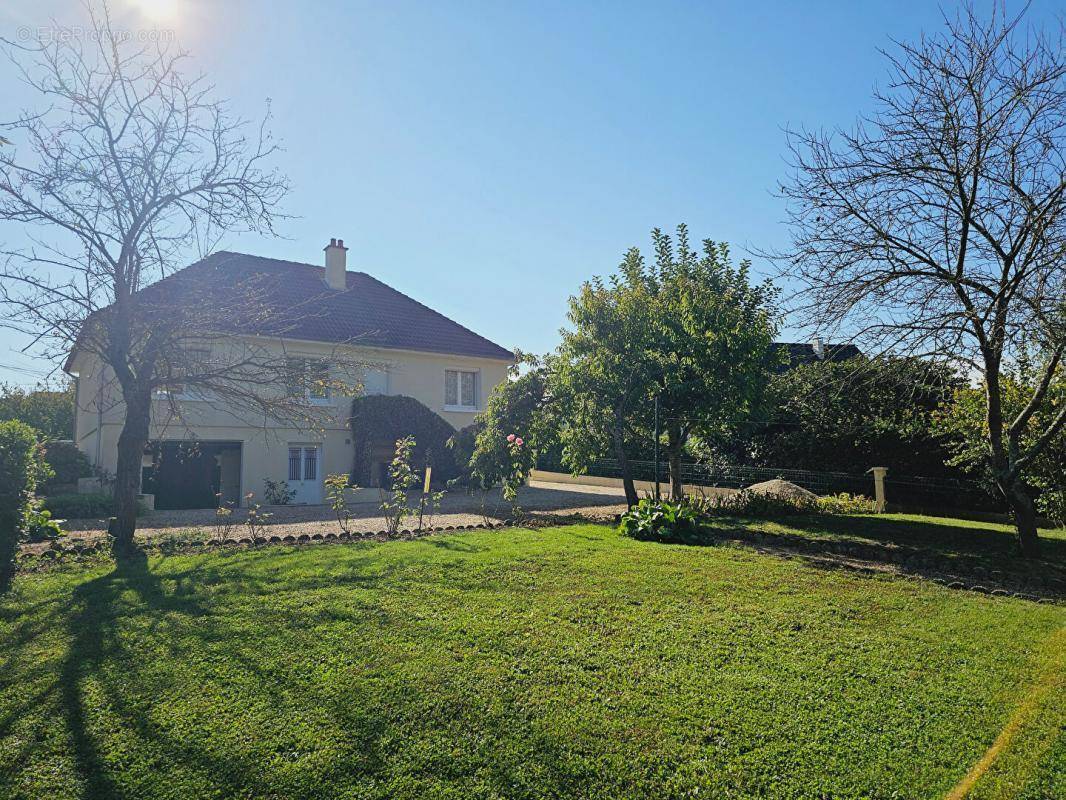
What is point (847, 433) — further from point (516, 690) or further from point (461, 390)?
point (516, 690)

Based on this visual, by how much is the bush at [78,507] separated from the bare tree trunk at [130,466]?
19.0 feet

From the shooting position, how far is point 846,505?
15633 mm

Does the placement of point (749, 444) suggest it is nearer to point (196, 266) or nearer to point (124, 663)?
point (196, 266)

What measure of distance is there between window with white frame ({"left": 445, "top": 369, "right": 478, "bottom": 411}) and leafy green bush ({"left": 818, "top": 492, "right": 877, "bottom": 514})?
41.0 ft

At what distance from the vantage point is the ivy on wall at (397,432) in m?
20.6

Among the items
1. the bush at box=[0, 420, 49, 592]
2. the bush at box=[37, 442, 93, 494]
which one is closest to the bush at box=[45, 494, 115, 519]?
the bush at box=[37, 442, 93, 494]

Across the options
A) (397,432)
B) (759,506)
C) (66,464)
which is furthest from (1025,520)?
(66,464)

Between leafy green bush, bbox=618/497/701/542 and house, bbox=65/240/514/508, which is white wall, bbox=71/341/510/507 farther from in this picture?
leafy green bush, bbox=618/497/701/542

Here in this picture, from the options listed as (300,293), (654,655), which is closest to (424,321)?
(300,293)

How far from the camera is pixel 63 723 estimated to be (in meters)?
3.87

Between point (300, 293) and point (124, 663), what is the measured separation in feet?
64.2

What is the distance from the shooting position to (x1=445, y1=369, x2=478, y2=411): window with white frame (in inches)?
946

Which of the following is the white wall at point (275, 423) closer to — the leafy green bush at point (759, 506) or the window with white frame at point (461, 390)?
the window with white frame at point (461, 390)

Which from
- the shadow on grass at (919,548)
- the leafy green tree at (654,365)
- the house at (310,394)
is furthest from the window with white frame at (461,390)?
the shadow on grass at (919,548)
